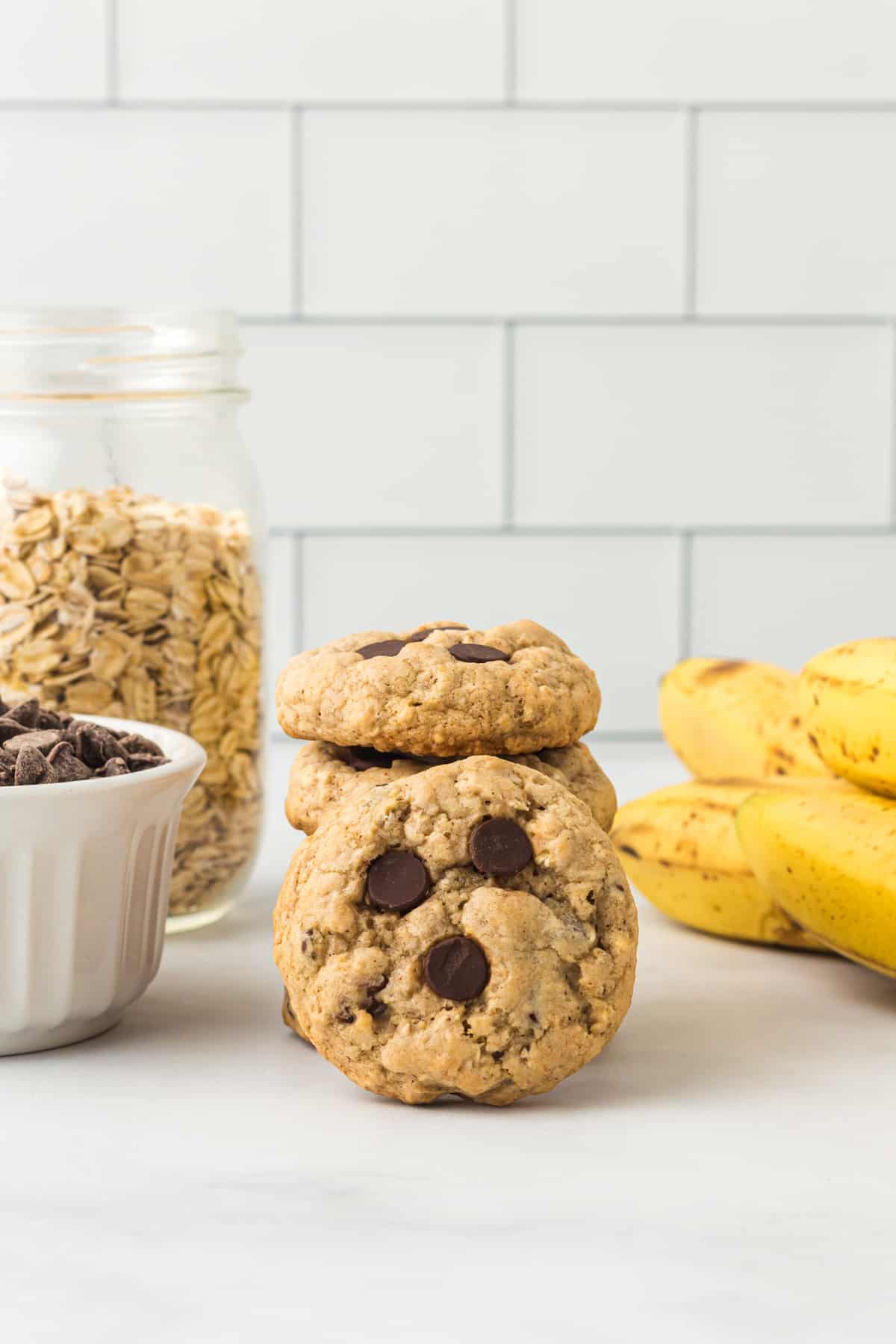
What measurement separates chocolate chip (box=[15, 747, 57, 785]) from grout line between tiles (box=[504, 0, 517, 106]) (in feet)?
3.91

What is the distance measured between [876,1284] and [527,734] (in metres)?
0.27

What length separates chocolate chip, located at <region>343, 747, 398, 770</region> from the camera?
0.70 meters

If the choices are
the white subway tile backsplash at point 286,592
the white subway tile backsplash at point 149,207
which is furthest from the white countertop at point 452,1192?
the white subway tile backsplash at point 149,207

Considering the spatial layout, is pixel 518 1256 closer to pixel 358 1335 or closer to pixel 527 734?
pixel 358 1335

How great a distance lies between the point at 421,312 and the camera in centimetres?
168

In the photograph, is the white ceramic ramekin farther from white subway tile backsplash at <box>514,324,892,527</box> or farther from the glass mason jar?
white subway tile backsplash at <box>514,324,892,527</box>

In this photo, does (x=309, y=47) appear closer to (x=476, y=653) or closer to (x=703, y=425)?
(x=703, y=425)

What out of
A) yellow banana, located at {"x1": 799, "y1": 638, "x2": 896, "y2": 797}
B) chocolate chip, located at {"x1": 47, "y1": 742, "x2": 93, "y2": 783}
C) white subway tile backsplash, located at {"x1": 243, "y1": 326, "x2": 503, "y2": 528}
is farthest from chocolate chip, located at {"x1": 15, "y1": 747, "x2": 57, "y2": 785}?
white subway tile backsplash, located at {"x1": 243, "y1": 326, "x2": 503, "y2": 528}

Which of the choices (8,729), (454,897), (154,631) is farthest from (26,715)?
(454,897)

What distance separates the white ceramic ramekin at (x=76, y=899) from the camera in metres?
0.67

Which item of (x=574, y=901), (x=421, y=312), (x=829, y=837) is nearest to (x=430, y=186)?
(x=421, y=312)

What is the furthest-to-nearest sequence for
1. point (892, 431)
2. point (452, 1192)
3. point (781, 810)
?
point (892, 431) < point (781, 810) < point (452, 1192)

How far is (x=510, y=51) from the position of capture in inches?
64.1

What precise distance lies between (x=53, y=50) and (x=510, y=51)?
498 mm
